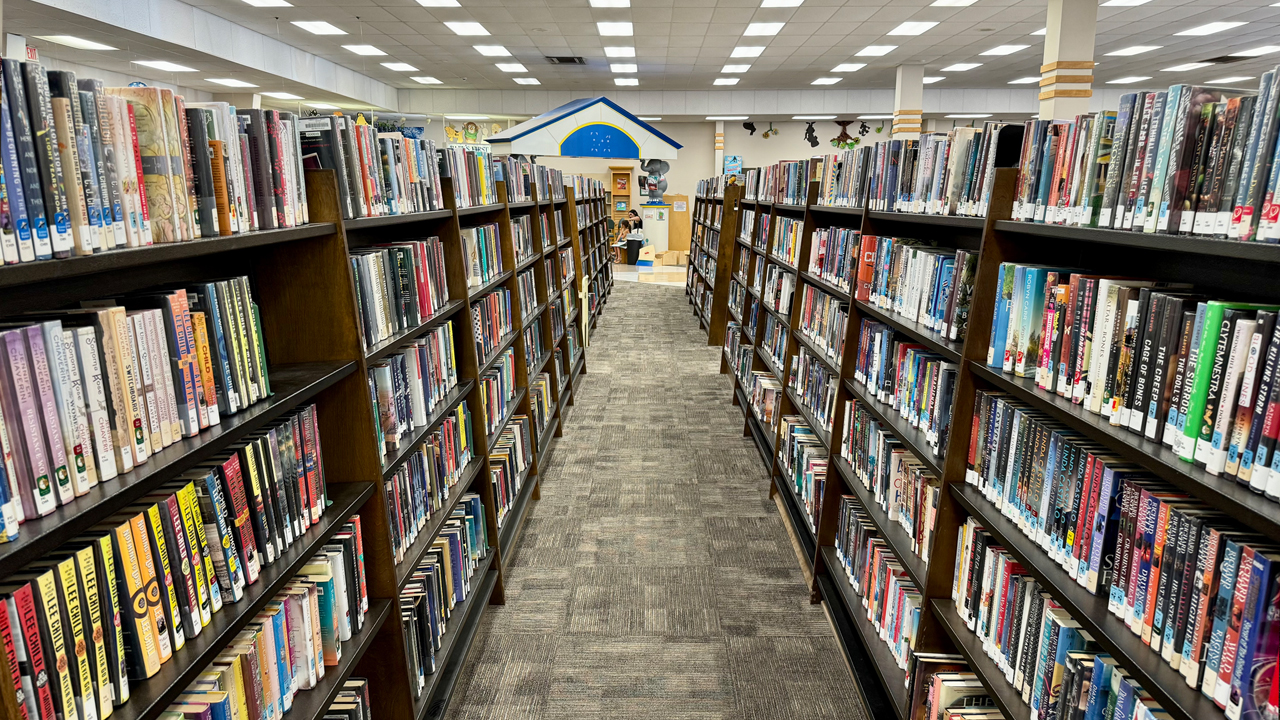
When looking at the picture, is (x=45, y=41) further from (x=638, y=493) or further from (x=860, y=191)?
(x=860, y=191)

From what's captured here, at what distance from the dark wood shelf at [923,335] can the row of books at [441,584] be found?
1642 mm

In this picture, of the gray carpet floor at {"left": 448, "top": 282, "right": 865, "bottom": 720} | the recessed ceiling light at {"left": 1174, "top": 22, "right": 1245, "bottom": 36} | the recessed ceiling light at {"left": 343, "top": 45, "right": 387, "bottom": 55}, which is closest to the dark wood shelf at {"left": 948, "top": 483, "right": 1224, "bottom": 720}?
the gray carpet floor at {"left": 448, "top": 282, "right": 865, "bottom": 720}

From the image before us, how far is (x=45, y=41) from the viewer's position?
842 cm

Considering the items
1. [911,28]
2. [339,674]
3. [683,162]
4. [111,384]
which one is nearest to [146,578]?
[111,384]

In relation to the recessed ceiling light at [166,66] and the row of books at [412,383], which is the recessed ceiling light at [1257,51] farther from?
the recessed ceiling light at [166,66]

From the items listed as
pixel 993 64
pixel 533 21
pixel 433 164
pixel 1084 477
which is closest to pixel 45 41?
pixel 533 21

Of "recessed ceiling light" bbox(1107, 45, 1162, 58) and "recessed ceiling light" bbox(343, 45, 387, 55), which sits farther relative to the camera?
"recessed ceiling light" bbox(343, 45, 387, 55)

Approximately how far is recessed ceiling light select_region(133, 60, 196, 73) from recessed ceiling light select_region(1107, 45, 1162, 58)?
42.6 ft

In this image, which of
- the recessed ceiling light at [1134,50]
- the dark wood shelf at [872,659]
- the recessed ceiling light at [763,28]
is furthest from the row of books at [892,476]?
the recessed ceiling light at [1134,50]

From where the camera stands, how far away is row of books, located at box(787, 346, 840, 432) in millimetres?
3300

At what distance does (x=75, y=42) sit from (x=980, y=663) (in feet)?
34.7

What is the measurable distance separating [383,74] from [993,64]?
10429 mm

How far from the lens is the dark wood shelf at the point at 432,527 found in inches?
83.9

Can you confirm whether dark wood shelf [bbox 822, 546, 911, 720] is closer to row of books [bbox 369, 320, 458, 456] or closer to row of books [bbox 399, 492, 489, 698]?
row of books [bbox 399, 492, 489, 698]
